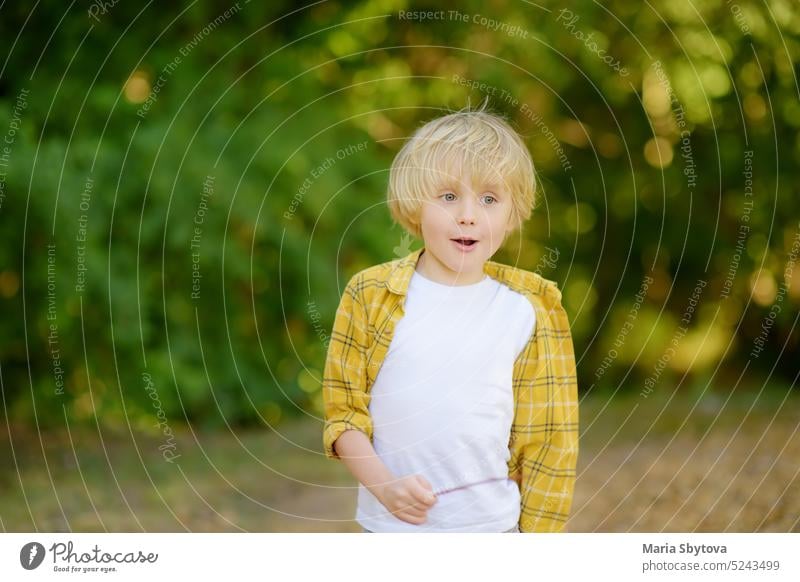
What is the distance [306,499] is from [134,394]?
0.97 metres

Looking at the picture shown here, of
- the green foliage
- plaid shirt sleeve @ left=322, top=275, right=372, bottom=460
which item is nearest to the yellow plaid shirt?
plaid shirt sleeve @ left=322, top=275, right=372, bottom=460

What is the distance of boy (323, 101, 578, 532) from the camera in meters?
1.95

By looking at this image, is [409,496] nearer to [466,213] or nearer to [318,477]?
[466,213]

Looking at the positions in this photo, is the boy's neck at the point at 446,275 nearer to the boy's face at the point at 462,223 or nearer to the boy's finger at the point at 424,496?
the boy's face at the point at 462,223

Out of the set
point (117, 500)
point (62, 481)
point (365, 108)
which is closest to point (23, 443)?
point (62, 481)

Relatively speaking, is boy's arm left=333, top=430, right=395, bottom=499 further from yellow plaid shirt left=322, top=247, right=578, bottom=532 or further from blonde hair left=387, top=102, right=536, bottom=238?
blonde hair left=387, top=102, right=536, bottom=238

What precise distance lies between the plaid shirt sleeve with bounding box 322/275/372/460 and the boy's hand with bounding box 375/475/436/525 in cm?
12

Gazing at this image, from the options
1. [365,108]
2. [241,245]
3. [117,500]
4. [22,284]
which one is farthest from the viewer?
[365,108]

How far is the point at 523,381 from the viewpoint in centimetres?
202

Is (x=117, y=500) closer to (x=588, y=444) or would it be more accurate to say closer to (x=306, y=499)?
(x=306, y=499)

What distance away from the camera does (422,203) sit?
198 cm

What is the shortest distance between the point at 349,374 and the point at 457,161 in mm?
469

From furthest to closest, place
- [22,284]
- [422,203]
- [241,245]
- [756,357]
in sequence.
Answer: [756,357]
[241,245]
[22,284]
[422,203]

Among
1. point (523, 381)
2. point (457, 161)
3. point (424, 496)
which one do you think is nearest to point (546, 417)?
point (523, 381)
